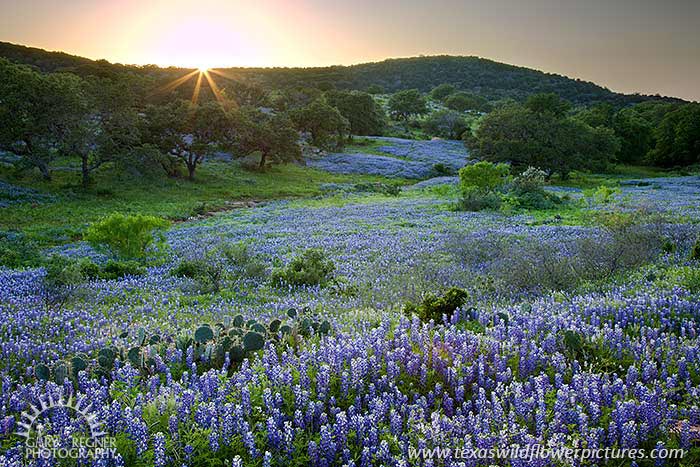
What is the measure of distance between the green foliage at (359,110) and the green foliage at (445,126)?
12.2 meters

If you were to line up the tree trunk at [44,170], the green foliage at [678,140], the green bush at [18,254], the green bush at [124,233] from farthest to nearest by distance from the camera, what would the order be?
the green foliage at [678,140], the tree trunk at [44,170], the green bush at [18,254], the green bush at [124,233]

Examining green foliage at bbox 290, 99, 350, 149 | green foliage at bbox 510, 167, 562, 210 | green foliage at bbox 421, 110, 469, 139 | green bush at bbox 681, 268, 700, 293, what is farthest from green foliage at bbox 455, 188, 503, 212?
green foliage at bbox 421, 110, 469, 139

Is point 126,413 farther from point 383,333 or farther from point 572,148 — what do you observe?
point 572,148

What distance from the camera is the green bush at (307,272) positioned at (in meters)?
11.3

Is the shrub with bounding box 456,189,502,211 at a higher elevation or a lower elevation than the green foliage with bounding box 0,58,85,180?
lower

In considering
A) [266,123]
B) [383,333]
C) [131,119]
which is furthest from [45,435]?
[266,123]

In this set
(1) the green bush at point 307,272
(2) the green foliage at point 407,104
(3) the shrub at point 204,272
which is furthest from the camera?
(2) the green foliage at point 407,104

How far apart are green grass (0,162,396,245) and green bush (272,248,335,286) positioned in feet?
49.6

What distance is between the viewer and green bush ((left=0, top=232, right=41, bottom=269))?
15.6 metres

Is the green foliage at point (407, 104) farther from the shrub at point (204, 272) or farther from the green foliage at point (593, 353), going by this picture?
the green foliage at point (593, 353)

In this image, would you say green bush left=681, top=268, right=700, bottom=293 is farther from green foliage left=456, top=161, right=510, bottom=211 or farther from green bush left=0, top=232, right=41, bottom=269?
green foliage left=456, top=161, right=510, bottom=211

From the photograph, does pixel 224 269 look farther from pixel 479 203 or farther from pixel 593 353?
pixel 479 203

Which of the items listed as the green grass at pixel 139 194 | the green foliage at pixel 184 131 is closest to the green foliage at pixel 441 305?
the green grass at pixel 139 194

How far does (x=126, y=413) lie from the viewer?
11.7 feet
